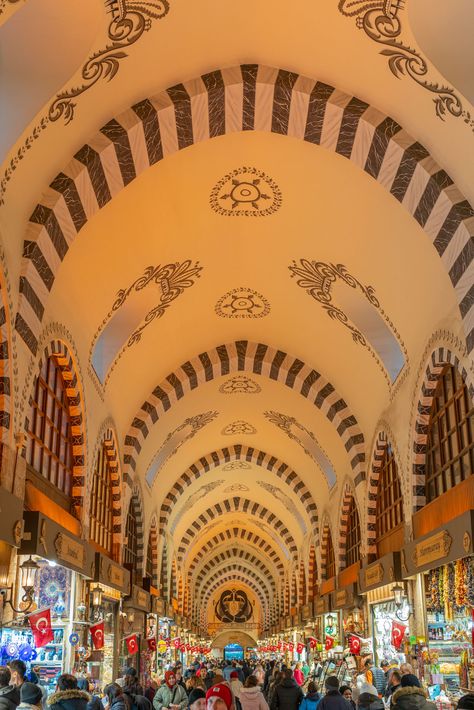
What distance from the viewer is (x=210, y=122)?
7574 millimetres

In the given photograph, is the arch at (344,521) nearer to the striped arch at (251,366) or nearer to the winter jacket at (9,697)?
the striped arch at (251,366)

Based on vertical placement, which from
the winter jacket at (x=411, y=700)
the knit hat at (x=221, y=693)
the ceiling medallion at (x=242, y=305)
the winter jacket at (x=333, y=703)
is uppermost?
the ceiling medallion at (x=242, y=305)

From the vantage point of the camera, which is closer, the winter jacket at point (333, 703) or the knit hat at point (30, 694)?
the knit hat at point (30, 694)

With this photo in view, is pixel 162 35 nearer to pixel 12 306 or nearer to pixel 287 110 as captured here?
pixel 287 110

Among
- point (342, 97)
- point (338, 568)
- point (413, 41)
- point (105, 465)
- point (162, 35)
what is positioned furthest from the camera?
point (338, 568)

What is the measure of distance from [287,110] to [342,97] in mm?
569

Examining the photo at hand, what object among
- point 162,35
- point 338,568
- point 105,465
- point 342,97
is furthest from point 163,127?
point 338,568

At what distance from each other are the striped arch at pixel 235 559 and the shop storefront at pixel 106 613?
24121mm

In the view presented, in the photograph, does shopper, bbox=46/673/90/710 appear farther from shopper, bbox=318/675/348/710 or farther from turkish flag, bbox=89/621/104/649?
turkish flag, bbox=89/621/104/649

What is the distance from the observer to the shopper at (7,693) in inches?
200

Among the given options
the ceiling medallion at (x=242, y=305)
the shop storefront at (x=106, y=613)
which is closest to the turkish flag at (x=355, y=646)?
the shop storefront at (x=106, y=613)

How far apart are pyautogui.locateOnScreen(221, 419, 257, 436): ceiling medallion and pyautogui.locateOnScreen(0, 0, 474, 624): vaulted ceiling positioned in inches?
142

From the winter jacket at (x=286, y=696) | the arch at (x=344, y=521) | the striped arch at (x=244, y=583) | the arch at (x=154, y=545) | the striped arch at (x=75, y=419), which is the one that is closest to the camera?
the winter jacket at (x=286, y=696)

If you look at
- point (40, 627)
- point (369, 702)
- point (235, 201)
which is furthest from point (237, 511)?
point (369, 702)
